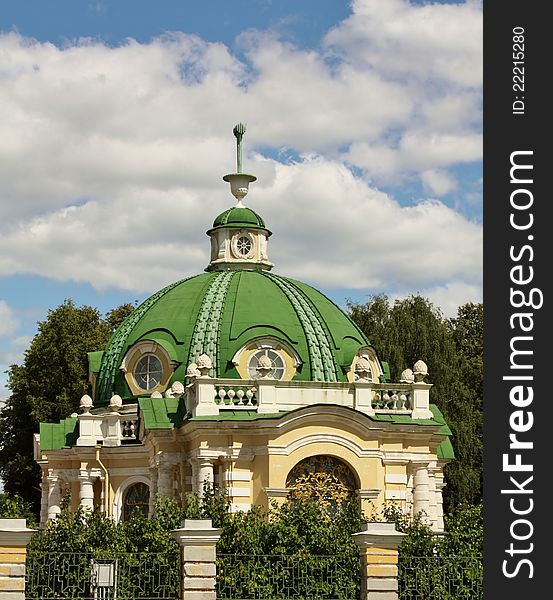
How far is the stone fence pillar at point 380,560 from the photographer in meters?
20.3

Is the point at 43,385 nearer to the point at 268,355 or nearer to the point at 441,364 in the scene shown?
the point at 441,364

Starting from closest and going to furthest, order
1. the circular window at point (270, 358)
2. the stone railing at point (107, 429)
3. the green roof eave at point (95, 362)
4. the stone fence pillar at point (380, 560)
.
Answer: the stone fence pillar at point (380, 560) < the circular window at point (270, 358) < the stone railing at point (107, 429) < the green roof eave at point (95, 362)

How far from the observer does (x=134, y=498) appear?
36.5 meters

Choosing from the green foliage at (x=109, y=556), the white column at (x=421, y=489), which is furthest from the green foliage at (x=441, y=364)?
the green foliage at (x=109, y=556)

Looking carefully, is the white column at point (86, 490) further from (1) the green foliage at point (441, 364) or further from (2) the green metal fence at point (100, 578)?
(1) the green foliage at point (441, 364)

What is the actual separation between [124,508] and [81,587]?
564 inches

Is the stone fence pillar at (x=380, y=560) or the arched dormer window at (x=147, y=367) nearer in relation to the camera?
the stone fence pillar at (x=380, y=560)

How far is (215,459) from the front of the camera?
31969 mm

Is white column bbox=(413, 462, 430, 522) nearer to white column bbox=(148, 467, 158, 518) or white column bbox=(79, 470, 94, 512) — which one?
white column bbox=(148, 467, 158, 518)

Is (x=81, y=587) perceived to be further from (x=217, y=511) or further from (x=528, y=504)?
(x=528, y=504)

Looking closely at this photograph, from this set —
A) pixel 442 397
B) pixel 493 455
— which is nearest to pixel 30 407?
pixel 442 397

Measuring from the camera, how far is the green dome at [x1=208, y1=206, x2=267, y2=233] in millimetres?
40178

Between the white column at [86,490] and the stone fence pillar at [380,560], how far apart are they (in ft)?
56.7

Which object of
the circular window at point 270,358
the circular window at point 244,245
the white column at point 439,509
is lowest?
the white column at point 439,509
